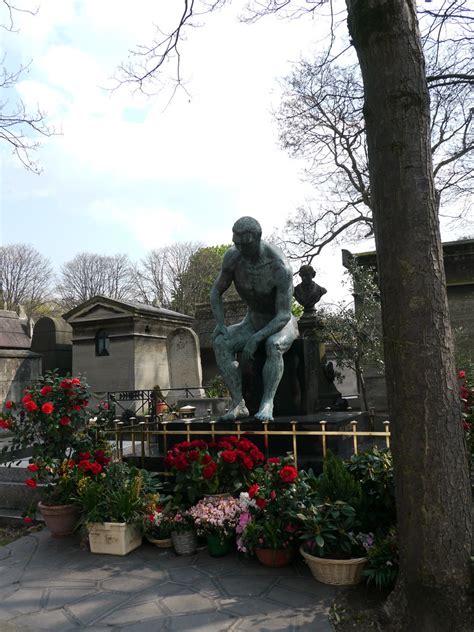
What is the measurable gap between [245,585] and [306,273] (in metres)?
6.38

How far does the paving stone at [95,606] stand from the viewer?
3394mm

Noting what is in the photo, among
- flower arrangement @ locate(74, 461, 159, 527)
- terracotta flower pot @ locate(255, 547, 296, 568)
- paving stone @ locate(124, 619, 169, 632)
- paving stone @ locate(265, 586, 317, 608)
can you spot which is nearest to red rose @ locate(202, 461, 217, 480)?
flower arrangement @ locate(74, 461, 159, 527)

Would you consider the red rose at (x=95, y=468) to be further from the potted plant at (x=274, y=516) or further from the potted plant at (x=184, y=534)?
the potted plant at (x=274, y=516)

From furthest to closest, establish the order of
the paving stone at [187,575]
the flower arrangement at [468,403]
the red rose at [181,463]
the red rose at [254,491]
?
the flower arrangement at [468,403], the red rose at [181,463], the red rose at [254,491], the paving stone at [187,575]

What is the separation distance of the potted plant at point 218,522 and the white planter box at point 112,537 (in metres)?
0.66

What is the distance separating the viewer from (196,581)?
3906mm

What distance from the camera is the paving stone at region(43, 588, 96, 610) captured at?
11.9 feet

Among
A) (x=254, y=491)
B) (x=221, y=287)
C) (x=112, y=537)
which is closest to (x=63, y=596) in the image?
(x=112, y=537)

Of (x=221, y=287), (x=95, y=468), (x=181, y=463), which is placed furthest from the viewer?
(x=221, y=287)

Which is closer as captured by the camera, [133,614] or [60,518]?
[133,614]

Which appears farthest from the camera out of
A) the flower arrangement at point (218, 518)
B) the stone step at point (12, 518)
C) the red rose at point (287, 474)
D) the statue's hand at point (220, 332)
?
the statue's hand at point (220, 332)

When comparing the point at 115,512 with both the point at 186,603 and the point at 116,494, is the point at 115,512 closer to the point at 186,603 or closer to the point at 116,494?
the point at 116,494

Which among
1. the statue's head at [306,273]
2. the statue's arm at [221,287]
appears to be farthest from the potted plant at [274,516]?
the statue's head at [306,273]

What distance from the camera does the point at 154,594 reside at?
3.70 metres
